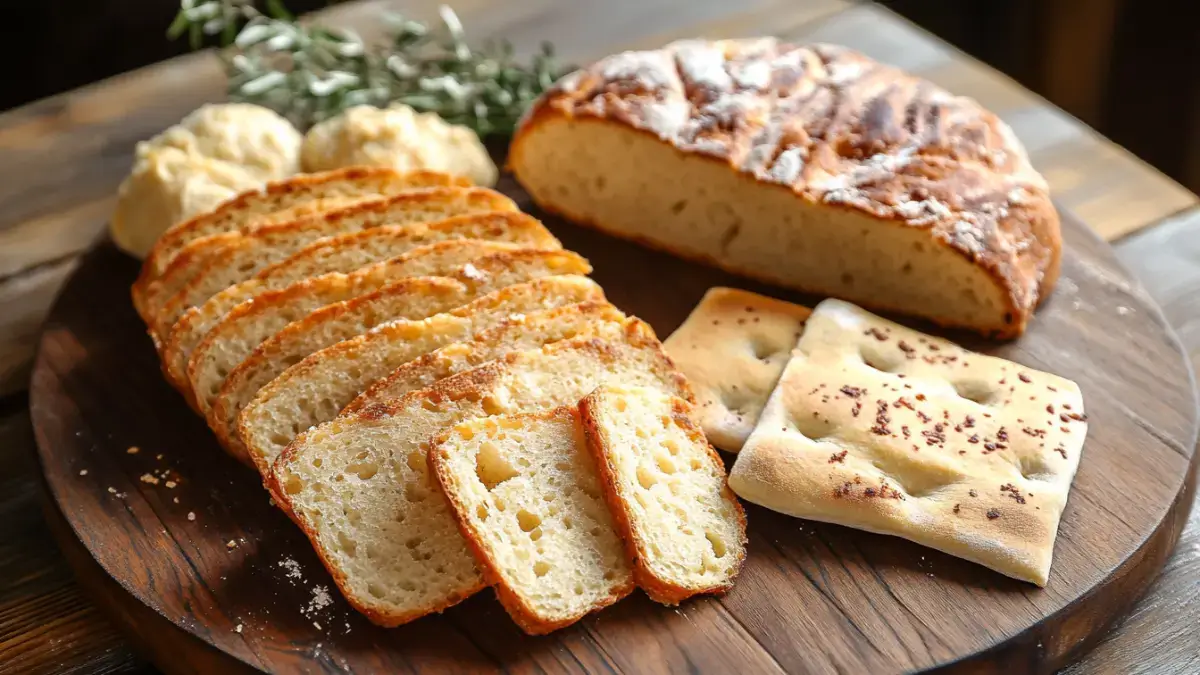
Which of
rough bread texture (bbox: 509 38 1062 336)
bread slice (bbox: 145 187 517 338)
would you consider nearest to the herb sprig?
rough bread texture (bbox: 509 38 1062 336)

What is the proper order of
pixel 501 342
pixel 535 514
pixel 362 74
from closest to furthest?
1. pixel 535 514
2. pixel 501 342
3. pixel 362 74

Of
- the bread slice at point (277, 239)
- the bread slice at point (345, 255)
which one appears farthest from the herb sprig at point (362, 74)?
the bread slice at point (345, 255)

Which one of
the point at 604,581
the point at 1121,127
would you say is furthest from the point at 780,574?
the point at 1121,127

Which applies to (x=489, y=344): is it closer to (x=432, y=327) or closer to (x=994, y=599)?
(x=432, y=327)

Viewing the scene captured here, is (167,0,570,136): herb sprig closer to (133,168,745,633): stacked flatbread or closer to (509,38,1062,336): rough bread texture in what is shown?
(509,38,1062,336): rough bread texture

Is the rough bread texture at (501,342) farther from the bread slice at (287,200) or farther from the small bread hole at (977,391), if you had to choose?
the small bread hole at (977,391)

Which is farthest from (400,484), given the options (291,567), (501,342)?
(501,342)

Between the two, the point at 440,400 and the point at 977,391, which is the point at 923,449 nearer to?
the point at 977,391
